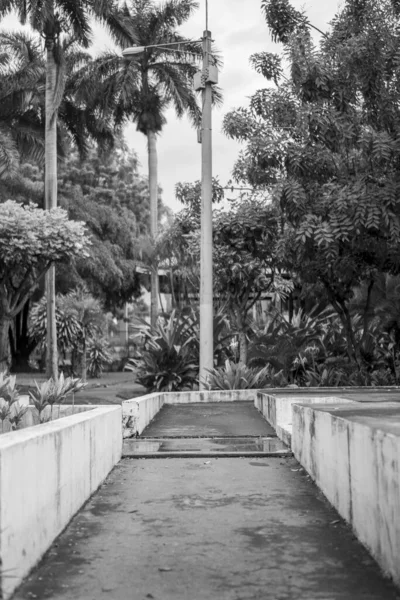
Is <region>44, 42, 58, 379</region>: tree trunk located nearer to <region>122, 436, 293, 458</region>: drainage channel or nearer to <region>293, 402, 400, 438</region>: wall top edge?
<region>122, 436, 293, 458</region>: drainage channel

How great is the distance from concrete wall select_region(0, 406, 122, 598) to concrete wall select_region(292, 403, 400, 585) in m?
1.91

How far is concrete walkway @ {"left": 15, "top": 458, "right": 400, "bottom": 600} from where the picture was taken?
4.30m

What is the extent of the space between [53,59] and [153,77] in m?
8.19

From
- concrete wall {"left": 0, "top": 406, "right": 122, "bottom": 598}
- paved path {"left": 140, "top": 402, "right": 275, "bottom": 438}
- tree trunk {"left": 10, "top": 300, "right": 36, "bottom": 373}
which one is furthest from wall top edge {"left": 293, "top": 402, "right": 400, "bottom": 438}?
tree trunk {"left": 10, "top": 300, "right": 36, "bottom": 373}

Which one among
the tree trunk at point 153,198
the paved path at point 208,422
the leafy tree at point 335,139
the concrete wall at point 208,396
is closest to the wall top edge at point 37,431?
the paved path at point 208,422

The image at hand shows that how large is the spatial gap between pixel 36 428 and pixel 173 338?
52.6 ft

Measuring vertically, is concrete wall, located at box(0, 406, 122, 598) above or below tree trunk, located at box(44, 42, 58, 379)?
below

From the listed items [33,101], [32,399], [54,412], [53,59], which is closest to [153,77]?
[33,101]

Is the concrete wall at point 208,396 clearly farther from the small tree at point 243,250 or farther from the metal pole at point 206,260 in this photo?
the small tree at point 243,250

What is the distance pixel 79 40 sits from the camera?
2973 cm

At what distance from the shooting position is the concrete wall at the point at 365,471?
14.1 ft

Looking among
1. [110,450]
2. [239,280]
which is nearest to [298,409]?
[110,450]

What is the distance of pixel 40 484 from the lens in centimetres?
488

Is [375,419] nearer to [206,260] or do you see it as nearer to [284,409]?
[284,409]
